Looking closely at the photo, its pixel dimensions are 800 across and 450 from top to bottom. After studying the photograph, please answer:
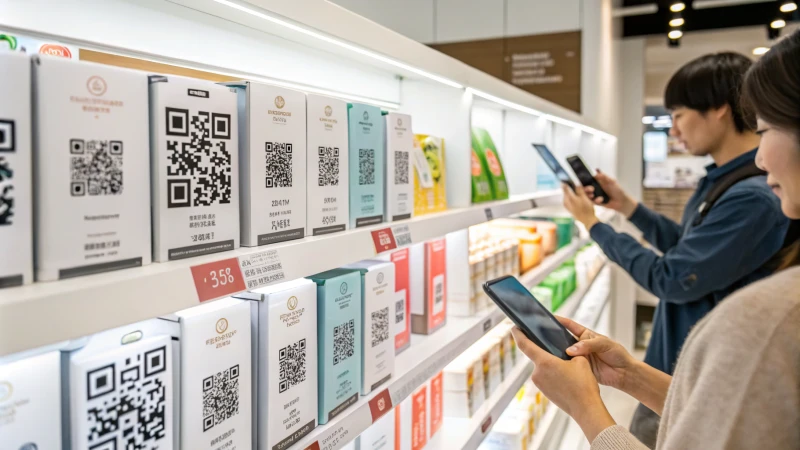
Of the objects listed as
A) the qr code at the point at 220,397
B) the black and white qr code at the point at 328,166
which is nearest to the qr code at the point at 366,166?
the black and white qr code at the point at 328,166

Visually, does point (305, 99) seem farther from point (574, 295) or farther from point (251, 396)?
point (574, 295)

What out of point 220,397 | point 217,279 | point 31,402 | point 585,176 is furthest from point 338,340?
point 585,176

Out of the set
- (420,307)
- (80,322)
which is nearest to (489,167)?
(420,307)

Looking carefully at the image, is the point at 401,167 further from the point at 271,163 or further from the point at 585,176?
the point at 585,176

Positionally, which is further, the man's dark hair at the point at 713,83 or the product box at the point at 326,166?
the man's dark hair at the point at 713,83

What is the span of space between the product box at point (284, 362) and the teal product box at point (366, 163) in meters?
0.24

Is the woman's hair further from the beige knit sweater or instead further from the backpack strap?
the backpack strap

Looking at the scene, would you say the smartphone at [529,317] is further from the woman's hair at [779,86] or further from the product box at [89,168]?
the product box at [89,168]

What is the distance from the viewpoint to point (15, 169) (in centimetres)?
65

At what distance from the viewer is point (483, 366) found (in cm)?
222

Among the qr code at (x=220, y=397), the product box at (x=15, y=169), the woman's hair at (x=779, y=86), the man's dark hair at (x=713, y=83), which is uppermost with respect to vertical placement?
the man's dark hair at (x=713, y=83)

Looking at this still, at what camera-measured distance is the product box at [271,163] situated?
1.00 m

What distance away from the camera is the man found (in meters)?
2.06

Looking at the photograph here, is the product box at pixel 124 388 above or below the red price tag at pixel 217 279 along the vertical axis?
below
